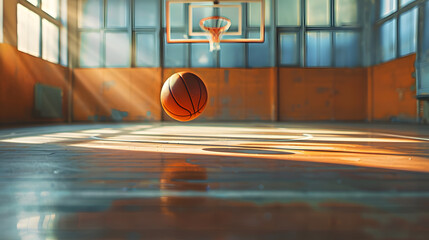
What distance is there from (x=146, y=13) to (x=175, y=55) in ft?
5.63

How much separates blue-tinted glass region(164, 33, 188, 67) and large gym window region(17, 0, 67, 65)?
10.4 ft

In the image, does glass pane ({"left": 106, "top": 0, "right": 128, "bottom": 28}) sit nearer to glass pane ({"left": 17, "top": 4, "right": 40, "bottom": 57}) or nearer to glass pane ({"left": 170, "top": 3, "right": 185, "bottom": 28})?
glass pane ({"left": 170, "top": 3, "right": 185, "bottom": 28})

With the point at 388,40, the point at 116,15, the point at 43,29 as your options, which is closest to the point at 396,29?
the point at 388,40

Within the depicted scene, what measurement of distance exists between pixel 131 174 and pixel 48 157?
32.2 inches

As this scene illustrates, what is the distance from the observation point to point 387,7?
8.06 m

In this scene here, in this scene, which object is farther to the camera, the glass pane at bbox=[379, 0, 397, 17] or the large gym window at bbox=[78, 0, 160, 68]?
the large gym window at bbox=[78, 0, 160, 68]

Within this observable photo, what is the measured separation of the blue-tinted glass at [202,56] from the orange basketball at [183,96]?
609cm

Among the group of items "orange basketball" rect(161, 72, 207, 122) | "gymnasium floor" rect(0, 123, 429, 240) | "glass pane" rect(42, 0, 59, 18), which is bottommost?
"gymnasium floor" rect(0, 123, 429, 240)

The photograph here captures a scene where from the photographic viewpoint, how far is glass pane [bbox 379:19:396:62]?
7827 millimetres

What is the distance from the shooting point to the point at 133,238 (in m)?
0.59

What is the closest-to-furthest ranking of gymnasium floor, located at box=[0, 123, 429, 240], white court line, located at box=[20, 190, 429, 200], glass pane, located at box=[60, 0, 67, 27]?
gymnasium floor, located at box=[0, 123, 429, 240] < white court line, located at box=[20, 190, 429, 200] < glass pane, located at box=[60, 0, 67, 27]

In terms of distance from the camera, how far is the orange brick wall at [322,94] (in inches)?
344

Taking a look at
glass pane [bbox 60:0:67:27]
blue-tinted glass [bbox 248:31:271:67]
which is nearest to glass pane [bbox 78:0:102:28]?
glass pane [bbox 60:0:67:27]

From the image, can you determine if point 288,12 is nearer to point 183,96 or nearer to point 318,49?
point 318,49
